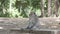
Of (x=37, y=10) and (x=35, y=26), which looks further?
(x=37, y=10)

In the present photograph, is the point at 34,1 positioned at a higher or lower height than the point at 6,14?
higher

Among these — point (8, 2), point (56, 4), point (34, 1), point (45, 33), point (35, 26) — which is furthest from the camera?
point (34, 1)

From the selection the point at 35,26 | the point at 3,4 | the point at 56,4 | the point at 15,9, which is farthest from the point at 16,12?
the point at 35,26

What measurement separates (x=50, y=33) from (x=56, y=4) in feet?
25.6

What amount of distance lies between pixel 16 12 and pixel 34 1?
1.81m

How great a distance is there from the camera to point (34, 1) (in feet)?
48.0

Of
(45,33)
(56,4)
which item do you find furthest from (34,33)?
(56,4)

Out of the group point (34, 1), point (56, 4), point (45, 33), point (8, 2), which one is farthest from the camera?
point (34, 1)

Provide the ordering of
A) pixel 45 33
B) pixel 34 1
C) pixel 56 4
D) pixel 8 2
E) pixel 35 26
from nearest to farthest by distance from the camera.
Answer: pixel 45 33, pixel 35 26, pixel 56 4, pixel 8 2, pixel 34 1

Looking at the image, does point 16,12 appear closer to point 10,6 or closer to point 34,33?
point 10,6

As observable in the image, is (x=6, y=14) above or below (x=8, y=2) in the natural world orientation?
below

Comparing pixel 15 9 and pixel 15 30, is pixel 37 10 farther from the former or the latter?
pixel 15 30

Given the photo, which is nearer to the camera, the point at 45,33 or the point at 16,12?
the point at 45,33

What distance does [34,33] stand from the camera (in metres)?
4.43
